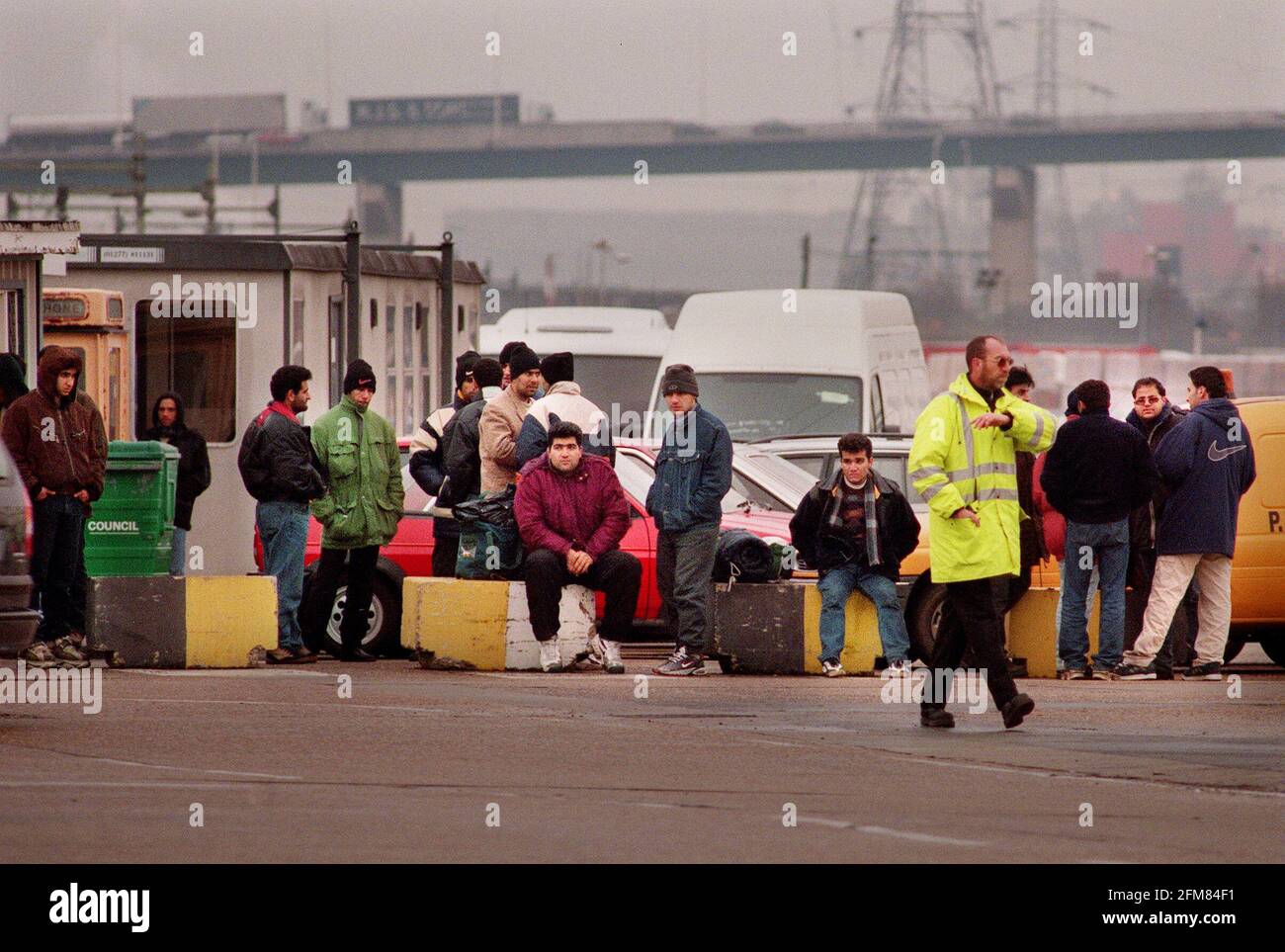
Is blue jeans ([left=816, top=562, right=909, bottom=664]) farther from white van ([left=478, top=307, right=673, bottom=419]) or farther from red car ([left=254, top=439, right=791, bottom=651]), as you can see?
white van ([left=478, top=307, right=673, bottom=419])

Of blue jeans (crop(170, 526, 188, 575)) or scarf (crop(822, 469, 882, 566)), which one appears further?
blue jeans (crop(170, 526, 188, 575))

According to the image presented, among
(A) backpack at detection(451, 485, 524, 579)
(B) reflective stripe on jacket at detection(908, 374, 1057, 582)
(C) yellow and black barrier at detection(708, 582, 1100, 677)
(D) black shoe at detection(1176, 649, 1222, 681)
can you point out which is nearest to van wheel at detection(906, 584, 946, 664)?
(C) yellow and black barrier at detection(708, 582, 1100, 677)

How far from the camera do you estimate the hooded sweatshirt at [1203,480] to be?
45.6 ft

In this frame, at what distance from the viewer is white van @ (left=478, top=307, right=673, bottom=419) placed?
26.8m

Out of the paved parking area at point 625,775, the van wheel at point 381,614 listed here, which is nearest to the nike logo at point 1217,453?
the paved parking area at point 625,775

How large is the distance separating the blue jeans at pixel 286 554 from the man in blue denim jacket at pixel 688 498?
237 cm

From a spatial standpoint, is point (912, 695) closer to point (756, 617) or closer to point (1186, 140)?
point (756, 617)

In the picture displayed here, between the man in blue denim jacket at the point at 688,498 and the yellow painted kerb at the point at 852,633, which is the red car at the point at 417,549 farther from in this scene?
the man in blue denim jacket at the point at 688,498

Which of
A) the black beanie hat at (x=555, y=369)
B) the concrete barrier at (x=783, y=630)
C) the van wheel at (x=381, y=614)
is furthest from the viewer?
the van wheel at (x=381, y=614)

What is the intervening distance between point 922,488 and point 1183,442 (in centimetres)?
361

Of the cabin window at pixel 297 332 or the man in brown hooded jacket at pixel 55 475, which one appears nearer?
the man in brown hooded jacket at pixel 55 475
